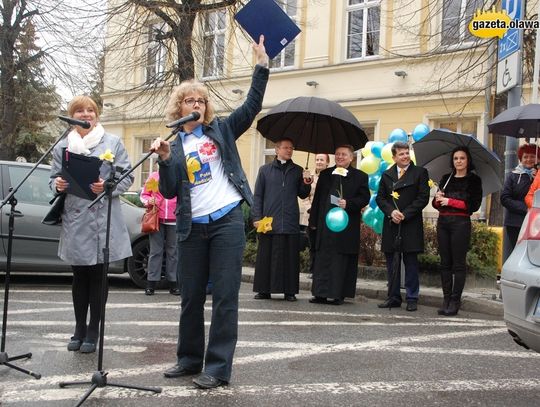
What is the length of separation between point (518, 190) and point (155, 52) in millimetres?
11574

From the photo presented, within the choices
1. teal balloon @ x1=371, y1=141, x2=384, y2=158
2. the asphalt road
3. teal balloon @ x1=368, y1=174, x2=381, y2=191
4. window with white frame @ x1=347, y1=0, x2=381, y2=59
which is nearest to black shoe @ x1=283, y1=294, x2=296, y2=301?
the asphalt road

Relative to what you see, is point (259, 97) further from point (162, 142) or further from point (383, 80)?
point (383, 80)

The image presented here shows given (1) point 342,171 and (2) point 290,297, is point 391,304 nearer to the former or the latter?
(2) point 290,297

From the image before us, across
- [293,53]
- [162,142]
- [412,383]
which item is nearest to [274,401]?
[412,383]

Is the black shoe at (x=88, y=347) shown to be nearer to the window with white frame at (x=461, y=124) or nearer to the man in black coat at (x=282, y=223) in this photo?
the man in black coat at (x=282, y=223)

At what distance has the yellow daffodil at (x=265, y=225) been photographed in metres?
8.19

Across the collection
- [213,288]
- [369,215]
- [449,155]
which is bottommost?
[213,288]

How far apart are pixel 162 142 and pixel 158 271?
4909 millimetres

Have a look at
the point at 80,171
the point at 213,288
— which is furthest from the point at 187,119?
the point at 80,171

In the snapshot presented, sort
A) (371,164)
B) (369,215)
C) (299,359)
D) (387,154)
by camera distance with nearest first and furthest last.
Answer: (299,359) < (369,215) < (387,154) < (371,164)

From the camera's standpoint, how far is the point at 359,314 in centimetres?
738

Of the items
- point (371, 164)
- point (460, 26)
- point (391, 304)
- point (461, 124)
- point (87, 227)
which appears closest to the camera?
point (87, 227)

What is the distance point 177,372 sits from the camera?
4.29m

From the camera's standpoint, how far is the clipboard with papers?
4.73 metres
